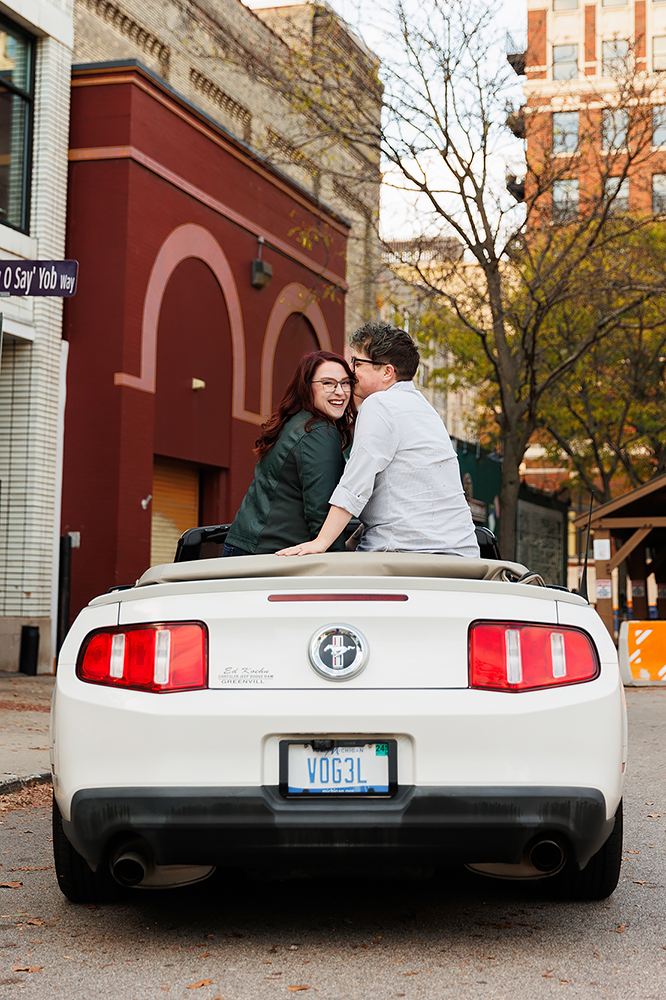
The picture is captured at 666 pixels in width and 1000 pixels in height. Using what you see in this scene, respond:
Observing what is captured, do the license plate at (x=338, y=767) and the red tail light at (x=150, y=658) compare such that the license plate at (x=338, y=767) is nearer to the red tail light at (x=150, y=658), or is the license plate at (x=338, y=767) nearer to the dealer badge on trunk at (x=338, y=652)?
the dealer badge on trunk at (x=338, y=652)

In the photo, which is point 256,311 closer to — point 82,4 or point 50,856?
point 82,4

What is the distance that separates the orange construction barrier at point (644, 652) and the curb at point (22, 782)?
11430 mm

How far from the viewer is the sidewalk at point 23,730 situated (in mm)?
7125

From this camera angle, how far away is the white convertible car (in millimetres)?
3531

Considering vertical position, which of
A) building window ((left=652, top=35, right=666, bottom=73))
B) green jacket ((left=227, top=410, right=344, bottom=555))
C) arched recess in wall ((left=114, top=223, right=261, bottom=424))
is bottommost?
green jacket ((left=227, top=410, right=344, bottom=555))

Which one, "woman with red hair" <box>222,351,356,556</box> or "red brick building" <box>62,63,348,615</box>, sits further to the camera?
"red brick building" <box>62,63,348,615</box>

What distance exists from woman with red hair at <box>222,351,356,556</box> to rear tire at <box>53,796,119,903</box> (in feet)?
4.29

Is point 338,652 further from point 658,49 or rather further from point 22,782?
point 658,49

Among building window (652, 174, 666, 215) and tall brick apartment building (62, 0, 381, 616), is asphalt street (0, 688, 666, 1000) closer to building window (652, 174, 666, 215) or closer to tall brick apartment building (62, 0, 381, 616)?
tall brick apartment building (62, 0, 381, 616)

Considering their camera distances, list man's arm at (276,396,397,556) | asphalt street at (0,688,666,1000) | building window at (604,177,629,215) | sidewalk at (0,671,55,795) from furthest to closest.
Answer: building window at (604,177,629,215) < sidewalk at (0,671,55,795) < man's arm at (276,396,397,556) < asphalt street at (0,688,666,1000)

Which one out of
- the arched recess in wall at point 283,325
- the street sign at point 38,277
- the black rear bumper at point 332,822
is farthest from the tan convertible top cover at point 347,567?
the arched recess in wall at point 283,325

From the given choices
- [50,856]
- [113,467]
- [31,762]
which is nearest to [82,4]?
[113,467]

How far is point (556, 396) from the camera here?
33438 millimetres

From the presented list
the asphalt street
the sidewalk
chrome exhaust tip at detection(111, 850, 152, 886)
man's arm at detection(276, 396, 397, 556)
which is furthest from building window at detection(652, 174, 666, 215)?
chrome exhaust tip at detection(111, 850, 152, 886)
